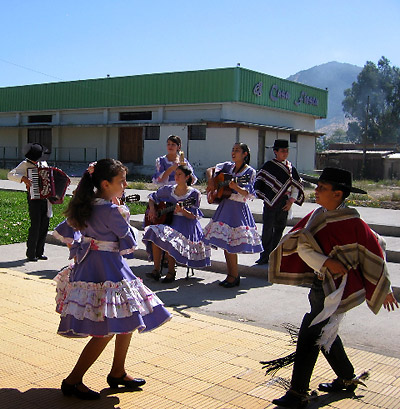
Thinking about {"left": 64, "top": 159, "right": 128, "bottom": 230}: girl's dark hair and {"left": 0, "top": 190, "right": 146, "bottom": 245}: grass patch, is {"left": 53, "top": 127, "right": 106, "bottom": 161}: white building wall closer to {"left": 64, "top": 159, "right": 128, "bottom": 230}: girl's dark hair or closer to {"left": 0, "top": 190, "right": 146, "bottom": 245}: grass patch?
{"left": 0, "top": 190, "right": 146, "bottom": 245}: grass patch

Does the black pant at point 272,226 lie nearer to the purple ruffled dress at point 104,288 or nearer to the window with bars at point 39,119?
the purple ruffled dress at point 104,288

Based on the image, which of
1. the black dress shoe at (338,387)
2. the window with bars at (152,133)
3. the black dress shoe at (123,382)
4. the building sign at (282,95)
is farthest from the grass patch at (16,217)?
the building sign at (282,95)

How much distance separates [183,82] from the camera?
33500mm

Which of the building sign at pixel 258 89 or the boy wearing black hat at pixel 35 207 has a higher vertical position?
the building sign at pixel 258 89

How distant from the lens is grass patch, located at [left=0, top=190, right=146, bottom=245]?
1195 centimetres

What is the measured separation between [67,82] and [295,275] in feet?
122

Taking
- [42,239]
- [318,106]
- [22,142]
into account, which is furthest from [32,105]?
[42,239]

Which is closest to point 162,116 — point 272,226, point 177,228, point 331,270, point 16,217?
point 16,217

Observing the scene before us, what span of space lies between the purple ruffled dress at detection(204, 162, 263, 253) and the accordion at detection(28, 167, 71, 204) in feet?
9.42

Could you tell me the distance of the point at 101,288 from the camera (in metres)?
4.15

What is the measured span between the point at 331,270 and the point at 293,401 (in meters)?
0.96

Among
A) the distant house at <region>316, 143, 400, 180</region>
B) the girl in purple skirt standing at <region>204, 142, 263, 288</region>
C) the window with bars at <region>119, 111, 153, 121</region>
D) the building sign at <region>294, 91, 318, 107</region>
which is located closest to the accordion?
the girl in purple skirt standing at <region>204, 142, 263, 288</region>

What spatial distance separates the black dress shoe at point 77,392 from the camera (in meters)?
4.13

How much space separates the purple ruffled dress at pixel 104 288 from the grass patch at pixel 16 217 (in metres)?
7.25
